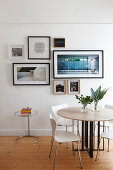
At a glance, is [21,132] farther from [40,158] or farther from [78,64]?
[78,64]

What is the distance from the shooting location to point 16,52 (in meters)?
3.65

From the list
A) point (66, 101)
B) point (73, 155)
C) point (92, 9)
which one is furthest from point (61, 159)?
point (92, 9)

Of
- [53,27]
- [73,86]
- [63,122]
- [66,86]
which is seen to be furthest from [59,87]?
[53,27]

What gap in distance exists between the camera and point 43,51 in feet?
12.0

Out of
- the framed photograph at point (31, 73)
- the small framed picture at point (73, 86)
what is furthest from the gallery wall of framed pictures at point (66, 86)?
the framed photograph at point (31, 73)

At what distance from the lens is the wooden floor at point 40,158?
248 centimetres

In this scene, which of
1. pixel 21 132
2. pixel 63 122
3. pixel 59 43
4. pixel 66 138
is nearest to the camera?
pixel 66 138

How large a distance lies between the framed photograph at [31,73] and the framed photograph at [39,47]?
18cm

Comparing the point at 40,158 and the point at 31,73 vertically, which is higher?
the point at 31,73

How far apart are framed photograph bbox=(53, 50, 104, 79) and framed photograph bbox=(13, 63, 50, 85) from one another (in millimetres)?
221

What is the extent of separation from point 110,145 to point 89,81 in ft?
4.56

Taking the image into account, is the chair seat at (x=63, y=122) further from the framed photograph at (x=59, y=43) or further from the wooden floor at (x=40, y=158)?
the framed photograph at (x=59, y=43)

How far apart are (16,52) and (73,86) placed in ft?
4.84

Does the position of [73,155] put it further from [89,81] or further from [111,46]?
[111,46]
